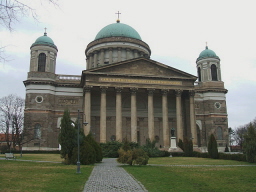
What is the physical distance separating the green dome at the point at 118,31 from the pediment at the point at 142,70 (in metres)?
16.8

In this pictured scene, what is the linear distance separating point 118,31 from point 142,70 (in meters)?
19.0

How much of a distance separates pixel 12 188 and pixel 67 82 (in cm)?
4148

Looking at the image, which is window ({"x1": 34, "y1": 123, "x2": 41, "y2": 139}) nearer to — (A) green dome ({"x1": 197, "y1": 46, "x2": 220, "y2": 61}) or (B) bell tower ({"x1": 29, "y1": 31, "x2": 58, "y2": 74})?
(B) bell tower ({"x1": 29, "y1": 31, "x2": 58, "y2": 74})

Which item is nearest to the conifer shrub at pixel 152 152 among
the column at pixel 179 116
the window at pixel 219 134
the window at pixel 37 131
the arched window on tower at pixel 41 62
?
the column at pixel 179 116

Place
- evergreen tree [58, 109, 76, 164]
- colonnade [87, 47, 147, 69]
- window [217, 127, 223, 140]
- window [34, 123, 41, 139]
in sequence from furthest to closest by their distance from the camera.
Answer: colonnade [87, 47, 147, 69] < window [217, 127, 223, 140] < window [34, 123, 41, 139] < evergreen tree [58, 109, 76, 164]

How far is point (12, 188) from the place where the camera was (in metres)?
11.7

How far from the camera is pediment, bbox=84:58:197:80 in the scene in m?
46.7

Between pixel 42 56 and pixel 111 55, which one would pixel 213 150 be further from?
pixel 42 56

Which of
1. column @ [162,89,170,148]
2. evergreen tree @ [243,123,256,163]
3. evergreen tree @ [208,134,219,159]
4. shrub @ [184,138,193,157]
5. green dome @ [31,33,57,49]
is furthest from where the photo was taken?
green dome @ [31,33,57,49]

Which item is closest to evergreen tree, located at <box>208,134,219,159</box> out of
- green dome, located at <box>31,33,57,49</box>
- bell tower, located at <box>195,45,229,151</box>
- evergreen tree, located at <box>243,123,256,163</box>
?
evergreen tree, located at <box>243,123,256,163</box>

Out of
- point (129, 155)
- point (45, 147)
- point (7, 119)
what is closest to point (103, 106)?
point (45, 147)

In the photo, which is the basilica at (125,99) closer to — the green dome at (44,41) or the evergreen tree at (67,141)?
the green dome at (44,41)

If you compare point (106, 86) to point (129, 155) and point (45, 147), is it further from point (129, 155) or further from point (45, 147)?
point (129, 155)

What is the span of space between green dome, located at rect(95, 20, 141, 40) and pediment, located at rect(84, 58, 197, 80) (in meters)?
16.8
